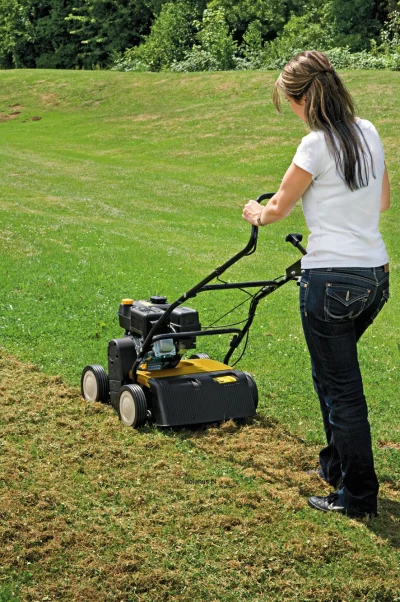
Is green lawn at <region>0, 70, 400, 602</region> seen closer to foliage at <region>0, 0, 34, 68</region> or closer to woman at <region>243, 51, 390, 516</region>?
woman at <region>243, 51, 390, 516</region>

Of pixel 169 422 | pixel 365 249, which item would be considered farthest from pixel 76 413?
pixel 365 249

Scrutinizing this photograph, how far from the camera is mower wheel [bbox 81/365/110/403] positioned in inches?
227

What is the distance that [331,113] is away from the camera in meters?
3.76

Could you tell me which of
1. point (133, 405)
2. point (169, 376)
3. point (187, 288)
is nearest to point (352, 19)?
point (187, 288)

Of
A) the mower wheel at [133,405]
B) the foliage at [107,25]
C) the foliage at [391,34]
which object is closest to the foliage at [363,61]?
the foliage at [391,34]

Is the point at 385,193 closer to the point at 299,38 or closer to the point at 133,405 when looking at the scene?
the point at 133,405

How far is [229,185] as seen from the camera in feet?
66.8

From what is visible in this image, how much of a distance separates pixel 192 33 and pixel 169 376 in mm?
44797

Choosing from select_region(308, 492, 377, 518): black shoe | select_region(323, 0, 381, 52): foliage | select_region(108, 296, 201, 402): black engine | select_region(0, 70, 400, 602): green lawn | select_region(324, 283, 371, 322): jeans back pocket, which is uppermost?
select_region(323, 0, 381, 52): foliage

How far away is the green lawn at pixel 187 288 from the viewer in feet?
12.5

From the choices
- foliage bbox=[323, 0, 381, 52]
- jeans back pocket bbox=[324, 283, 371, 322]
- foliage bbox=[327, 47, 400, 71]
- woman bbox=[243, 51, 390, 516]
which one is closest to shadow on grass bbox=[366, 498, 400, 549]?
woman bbox=[243, 51, 390, 516]

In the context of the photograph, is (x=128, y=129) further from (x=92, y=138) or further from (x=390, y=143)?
(x=390, y=143)

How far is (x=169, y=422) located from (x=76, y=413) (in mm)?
779

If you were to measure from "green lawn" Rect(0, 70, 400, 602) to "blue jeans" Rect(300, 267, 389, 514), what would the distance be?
25 centimetres
